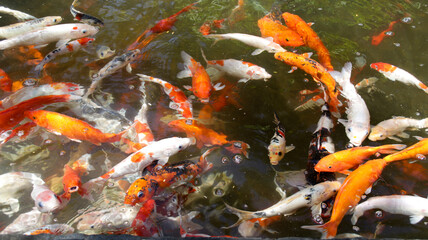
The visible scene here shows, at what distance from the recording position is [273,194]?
10.2ft

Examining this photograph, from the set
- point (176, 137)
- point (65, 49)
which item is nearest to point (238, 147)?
point (176, 137)

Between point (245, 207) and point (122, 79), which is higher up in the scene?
point (122, 79)

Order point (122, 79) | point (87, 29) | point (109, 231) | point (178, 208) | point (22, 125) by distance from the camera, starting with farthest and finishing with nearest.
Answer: point (87, 29), point (122, 79), point (22, 125), point (178, 208), point (109, 231)

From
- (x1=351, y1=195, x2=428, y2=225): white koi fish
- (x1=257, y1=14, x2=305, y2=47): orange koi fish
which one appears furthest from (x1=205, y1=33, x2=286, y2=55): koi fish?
(x1=351, y1=195, x2=428, y2=225): white koi fish

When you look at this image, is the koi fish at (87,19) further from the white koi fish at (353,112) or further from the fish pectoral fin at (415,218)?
the fish pectoral fin at (415,218)

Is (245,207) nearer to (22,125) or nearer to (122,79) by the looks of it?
(122,79)

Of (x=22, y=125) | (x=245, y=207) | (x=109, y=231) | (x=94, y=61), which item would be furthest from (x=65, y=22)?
(x=245, y=207)

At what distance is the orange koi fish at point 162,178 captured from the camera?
2963 millimetres

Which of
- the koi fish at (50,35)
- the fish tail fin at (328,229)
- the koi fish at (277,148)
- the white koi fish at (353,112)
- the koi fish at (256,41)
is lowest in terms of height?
the fish tail fin at (328,229)

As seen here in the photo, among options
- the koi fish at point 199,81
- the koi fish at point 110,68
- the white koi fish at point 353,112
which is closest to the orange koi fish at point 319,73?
the white koi fish at point 353,112

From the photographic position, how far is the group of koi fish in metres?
2.87

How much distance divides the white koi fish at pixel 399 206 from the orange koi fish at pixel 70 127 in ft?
8.57

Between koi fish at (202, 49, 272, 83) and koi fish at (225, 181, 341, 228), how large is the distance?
1.75 meters

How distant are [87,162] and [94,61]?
176 cm
